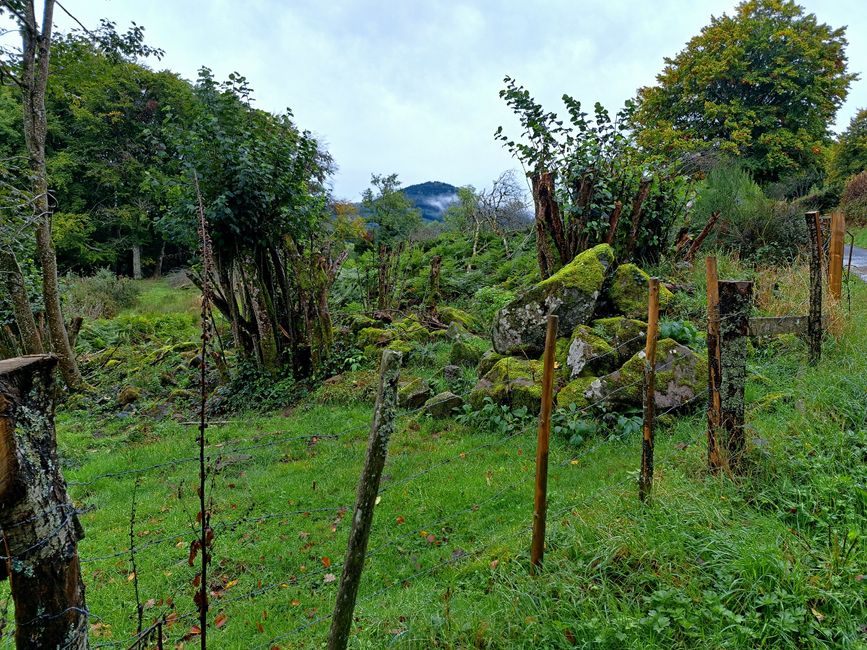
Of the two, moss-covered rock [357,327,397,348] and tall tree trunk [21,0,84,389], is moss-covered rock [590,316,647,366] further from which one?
tall tree trunk [21,0,84,389]

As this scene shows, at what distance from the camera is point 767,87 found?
922 inches

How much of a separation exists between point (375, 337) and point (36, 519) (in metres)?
7.93

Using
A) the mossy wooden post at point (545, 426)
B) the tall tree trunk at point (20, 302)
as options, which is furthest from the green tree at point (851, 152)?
the tall tree trunk at point (20, 302)

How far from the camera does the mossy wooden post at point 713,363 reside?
306cm

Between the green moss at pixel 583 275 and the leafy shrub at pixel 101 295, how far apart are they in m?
16.1

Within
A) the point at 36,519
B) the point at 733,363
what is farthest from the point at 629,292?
the point at 36,519

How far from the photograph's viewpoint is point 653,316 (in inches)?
116

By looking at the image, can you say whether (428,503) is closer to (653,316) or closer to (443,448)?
(443,448)

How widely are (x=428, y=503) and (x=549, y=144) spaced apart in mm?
7769

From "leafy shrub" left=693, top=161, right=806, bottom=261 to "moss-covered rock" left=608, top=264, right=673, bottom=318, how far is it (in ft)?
18.5

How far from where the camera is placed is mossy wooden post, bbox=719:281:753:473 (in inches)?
122

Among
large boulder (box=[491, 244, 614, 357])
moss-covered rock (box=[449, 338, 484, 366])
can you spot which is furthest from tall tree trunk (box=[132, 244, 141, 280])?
large boulder (box=[491, 244, 614, 357])

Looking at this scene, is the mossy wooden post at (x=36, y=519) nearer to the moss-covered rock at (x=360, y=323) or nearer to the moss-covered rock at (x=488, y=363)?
the moss-covered rock at (x=488, y=363)

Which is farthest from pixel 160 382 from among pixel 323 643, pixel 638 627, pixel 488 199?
pixel 488 199
